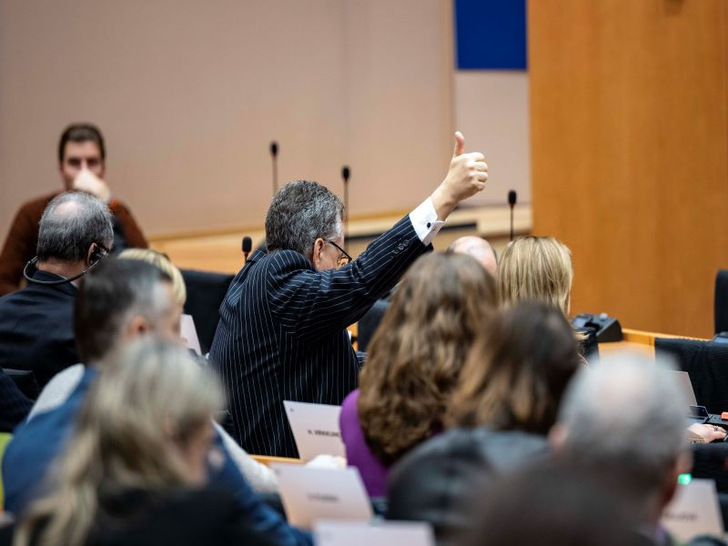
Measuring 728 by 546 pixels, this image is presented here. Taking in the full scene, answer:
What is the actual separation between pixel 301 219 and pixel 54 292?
82 cm

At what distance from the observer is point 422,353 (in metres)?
2.50

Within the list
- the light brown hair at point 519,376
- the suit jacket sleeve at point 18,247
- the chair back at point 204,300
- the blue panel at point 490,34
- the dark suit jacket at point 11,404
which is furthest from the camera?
the blue panel at point 490,34

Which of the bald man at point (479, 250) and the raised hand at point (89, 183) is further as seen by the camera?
the raised hand at point (89, 183)

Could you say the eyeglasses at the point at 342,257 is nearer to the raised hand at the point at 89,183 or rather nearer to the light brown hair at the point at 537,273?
the light brown hair at the point at 537,273

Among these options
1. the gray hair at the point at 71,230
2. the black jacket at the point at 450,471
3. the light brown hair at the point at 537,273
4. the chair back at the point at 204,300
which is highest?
the gray hair at the point at 71,230

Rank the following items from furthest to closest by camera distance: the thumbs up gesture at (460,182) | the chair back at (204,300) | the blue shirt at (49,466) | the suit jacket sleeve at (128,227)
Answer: the suit jacket sleeve at (128,227)
the chair back at (204,300)
the thumbs up gesture at (460,182)
the blue shirt at (49,466)

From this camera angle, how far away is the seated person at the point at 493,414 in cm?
200

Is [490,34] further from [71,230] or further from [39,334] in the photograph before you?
[39,334]

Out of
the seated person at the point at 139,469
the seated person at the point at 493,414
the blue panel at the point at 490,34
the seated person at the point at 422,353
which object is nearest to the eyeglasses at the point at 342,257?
the seated person at the point at 422,353

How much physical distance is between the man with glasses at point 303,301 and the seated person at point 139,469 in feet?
5.34

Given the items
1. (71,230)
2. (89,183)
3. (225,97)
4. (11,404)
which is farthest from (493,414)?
(225,97)

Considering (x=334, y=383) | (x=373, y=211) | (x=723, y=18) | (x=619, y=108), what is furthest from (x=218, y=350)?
(x=373, y=211)

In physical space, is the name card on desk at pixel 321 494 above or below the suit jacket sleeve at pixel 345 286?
below

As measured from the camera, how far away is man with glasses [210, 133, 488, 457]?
138 inches
